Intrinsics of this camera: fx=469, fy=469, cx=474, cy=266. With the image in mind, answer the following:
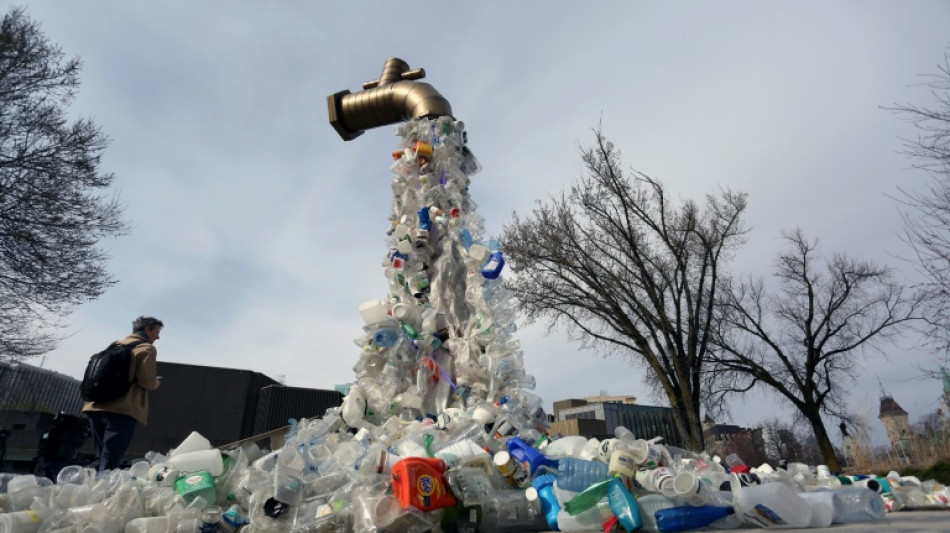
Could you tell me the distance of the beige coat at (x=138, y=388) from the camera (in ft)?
10.4

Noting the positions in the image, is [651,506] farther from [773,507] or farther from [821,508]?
[821,508]

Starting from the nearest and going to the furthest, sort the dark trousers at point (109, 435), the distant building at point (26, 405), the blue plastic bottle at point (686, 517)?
1. the blue plastic bottle at point (686, 517)
2. the dark trousers at point (109, 435)
3. the distant building at point (26, 405)

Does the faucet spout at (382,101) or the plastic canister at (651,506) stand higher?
the faucet spout at (382,101)

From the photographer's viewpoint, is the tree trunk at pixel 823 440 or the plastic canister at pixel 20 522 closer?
the plastic canister at pixel 20 522

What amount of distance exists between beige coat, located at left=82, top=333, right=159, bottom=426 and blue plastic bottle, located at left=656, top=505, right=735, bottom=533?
3195 mm

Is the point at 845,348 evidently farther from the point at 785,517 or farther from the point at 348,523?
the point at 348,523

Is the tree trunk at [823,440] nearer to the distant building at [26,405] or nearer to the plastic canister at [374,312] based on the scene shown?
the plastic canister at [374,312]

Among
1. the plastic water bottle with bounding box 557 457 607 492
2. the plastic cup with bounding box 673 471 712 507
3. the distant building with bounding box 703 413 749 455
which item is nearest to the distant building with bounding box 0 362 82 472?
the plastic water bottle with bounding box 557 457 607 492

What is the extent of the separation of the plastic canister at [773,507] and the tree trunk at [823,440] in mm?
9366

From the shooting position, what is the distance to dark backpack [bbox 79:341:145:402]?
3.12 metres

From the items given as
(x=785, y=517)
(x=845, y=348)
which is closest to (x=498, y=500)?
(x=785, y=517)

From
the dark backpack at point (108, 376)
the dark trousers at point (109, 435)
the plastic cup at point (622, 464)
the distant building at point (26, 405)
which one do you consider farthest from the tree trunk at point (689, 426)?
the distant building at point (26, 405)

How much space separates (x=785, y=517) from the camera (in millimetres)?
2027

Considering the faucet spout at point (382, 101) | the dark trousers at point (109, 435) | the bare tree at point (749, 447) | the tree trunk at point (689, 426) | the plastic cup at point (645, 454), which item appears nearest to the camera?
the plastic cup at point (645, 454)
